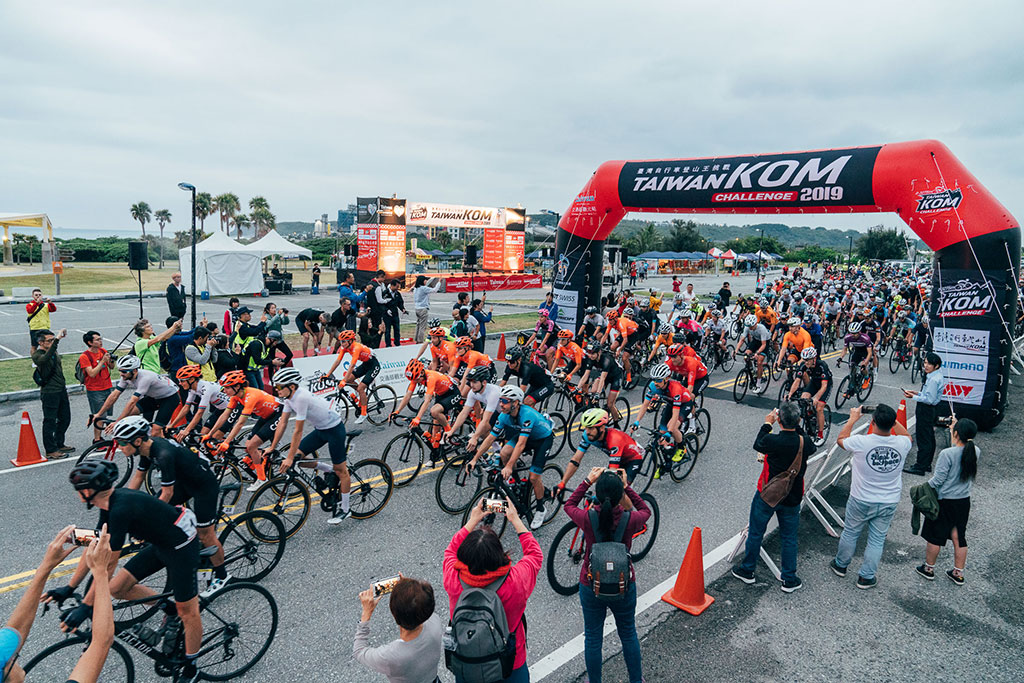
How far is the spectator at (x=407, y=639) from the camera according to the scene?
115 inches

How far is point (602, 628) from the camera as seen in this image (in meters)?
4.30

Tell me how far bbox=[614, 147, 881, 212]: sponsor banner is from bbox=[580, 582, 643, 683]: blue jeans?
1298 centimetres

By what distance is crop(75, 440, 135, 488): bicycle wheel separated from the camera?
25.5ft

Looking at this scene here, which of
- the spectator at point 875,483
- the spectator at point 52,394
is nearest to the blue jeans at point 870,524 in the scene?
the spectator at point 875,483

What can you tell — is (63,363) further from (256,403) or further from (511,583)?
(511,583)

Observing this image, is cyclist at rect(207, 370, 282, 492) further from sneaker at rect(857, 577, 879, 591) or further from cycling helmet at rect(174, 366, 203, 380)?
sneaker at rect(857, 577, 879, 591)

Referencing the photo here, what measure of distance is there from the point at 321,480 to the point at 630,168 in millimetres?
13985

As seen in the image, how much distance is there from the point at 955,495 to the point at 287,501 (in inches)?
286

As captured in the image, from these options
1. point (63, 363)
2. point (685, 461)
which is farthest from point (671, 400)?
point (63, 363)

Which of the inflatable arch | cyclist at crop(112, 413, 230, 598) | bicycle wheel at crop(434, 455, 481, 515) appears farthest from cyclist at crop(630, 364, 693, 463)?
cyclist at crop(112, 413, 230, 598)

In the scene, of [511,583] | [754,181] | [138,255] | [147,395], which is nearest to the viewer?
[511,583]

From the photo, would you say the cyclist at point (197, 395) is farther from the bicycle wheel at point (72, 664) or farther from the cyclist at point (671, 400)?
the cyclist at point (671, 400)

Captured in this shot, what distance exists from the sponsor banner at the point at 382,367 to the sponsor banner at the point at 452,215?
24329 mm

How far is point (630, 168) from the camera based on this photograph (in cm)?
1780
